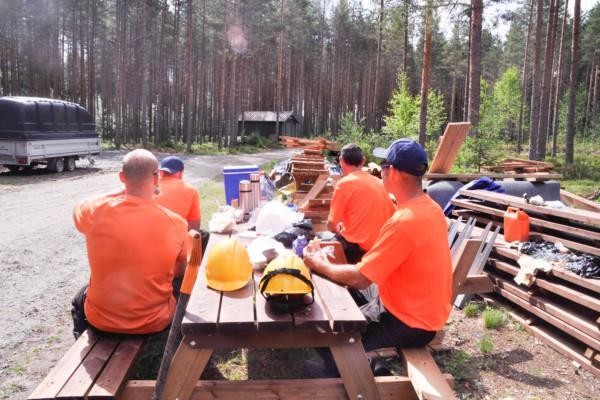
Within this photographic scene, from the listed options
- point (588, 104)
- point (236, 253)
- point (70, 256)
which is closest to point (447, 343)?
point (236, 253)

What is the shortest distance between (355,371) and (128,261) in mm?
1677

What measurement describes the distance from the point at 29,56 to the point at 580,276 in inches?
1672

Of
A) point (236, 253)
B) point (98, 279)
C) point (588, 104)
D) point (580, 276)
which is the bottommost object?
point (580, 276)

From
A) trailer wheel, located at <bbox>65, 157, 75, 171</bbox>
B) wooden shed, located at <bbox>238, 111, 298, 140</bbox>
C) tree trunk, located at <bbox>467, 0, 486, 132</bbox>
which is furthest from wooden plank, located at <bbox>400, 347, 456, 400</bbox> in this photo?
wooden shed, located at <bbox>238, 111, 298, 140</bbox>

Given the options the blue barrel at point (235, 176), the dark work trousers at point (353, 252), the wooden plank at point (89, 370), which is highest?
the blue barrel at point (235, 176)

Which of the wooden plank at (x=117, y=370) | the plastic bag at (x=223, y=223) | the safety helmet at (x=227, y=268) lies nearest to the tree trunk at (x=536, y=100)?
the plastic bag at (x=223, y=223)

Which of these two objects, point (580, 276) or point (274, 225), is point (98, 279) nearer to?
point (274, 225)

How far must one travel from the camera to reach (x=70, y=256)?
760 centimetres

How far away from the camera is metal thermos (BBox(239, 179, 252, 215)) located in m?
5.75

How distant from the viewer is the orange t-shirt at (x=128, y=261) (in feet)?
10.1

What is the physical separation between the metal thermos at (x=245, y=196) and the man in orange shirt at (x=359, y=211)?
1.20 metres

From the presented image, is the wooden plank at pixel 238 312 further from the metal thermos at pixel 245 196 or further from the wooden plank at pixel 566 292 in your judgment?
the wooden plank at pixel 566 292

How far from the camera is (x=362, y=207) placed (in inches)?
196

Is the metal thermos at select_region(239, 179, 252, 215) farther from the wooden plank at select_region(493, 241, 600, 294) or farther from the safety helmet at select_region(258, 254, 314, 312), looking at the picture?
the wooden plank at select_region(493, 241, 600, 294)
